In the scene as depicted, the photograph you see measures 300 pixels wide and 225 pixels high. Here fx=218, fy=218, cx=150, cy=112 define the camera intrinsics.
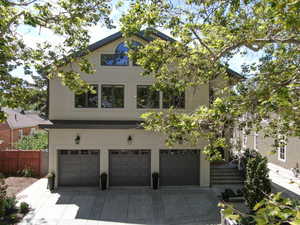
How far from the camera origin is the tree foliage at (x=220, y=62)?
5.17 m

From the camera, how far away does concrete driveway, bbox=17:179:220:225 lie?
29.0 ft

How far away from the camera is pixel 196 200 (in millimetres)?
10852

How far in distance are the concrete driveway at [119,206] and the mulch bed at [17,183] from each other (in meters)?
0.54

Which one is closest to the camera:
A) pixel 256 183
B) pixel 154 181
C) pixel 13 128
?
pixel 256 183

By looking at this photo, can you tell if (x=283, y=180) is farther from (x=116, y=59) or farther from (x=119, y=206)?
(x=116, y=59)

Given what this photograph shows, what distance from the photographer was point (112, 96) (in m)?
12.9

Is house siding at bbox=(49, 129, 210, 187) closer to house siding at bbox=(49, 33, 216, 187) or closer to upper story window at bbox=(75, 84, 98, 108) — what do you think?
house siding at bbox=(49, 33, 216, 187)

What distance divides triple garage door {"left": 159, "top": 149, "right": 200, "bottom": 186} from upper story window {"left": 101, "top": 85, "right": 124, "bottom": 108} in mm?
3880

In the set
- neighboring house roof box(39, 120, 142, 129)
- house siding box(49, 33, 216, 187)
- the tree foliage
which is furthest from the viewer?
house siding box(49, 33, 216, 187)

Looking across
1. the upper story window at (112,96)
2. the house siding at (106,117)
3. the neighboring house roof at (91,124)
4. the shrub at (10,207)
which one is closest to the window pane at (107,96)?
the upper story window at (112,96)

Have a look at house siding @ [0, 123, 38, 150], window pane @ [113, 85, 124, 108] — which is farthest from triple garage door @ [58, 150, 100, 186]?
house siding @ [0, 123, 38, 150]

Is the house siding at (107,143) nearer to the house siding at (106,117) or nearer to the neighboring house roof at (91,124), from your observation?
the house siding at (106,117)

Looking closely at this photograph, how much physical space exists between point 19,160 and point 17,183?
2.03 meters

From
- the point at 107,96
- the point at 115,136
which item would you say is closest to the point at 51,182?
the point at 115,136
